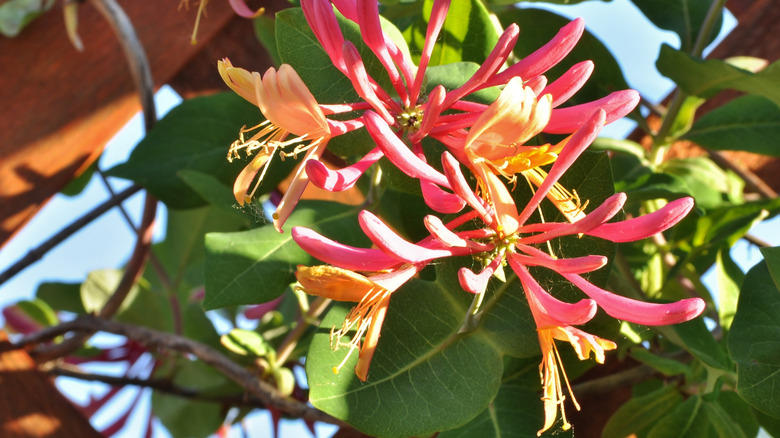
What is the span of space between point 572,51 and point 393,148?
347mm

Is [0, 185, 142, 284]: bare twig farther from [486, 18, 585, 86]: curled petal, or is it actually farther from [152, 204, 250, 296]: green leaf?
[486, 18, 585, 86]: curled petal

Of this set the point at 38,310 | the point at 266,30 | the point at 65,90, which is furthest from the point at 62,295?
the point at 266,30

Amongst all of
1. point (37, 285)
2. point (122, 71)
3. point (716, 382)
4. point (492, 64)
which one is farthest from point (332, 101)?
point (37, 285)

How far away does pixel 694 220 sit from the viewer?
642 millimetres

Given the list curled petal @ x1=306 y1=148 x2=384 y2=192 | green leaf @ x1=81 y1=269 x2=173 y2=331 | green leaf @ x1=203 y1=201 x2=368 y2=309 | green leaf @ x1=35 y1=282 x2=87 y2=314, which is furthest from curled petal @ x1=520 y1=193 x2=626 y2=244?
green leaf @ x1=35 y1=282 x2=87 y2=314

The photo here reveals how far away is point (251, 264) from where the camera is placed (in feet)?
1.68

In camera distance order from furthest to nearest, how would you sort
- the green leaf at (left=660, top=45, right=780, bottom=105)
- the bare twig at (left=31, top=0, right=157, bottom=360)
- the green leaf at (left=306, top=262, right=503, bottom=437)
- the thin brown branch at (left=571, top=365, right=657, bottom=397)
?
the bare twig at (left=31, top=0, right=157, bottom=360), the thin brown branch at (left=571, top=365, right=657, bottom=397), the green leaf at (left=660, top=45, right=780, bottom=105), the green leaf at (left=306, top=262, right=503, bottom=437)

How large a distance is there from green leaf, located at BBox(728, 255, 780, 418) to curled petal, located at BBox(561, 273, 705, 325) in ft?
0.47

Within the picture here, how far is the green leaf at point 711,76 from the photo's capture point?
54 cm

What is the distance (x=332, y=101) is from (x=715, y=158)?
21.4 inches

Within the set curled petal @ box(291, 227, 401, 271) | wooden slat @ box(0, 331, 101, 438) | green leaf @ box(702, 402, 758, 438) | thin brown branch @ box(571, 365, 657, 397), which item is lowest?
wooden slat @ box(0, 331, 101, 438)

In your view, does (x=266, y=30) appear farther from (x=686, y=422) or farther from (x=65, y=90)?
(x=686, y=422)

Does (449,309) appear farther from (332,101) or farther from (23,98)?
(23,98)

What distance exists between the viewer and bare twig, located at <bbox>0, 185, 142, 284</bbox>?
2.74 ft
